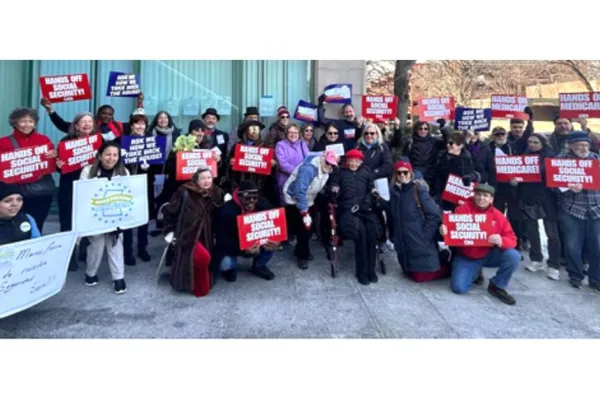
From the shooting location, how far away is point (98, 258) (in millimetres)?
4566

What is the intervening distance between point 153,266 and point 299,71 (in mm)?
4748

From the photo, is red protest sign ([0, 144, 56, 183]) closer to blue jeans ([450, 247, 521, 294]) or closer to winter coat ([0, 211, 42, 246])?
winter coat ([0, 211, 42, 246])

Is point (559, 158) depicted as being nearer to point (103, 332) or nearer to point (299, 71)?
point (299, 71)

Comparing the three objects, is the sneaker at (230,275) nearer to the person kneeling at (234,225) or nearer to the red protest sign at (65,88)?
the person kneeling at (234,225)

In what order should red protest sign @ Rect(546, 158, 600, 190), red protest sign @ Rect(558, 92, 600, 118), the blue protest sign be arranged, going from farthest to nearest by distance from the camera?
the blue protest sign, red protest sign @ Rect(558, 92, 600, 118), red protest sign @ Rect(546, 158, 600, 190)

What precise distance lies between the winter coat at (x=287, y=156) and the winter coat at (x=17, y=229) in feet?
9.58

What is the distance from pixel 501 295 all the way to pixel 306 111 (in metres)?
4.26

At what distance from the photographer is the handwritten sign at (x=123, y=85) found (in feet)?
19.9

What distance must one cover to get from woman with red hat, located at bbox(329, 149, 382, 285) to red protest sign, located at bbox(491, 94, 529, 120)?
303cm

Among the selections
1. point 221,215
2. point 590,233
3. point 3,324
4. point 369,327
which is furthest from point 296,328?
point 590,233

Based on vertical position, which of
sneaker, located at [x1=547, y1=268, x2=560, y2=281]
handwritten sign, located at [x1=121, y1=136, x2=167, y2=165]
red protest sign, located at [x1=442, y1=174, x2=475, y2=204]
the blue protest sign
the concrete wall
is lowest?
sneaker, located at [x1=547, y1=268, x2=560, y2=281]

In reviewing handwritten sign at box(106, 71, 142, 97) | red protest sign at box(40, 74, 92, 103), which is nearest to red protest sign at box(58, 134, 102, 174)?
red protest sign at box(40, 74, 92, 103)

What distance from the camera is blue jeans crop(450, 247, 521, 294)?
4.62m

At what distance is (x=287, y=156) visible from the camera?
→ 5496 mm
